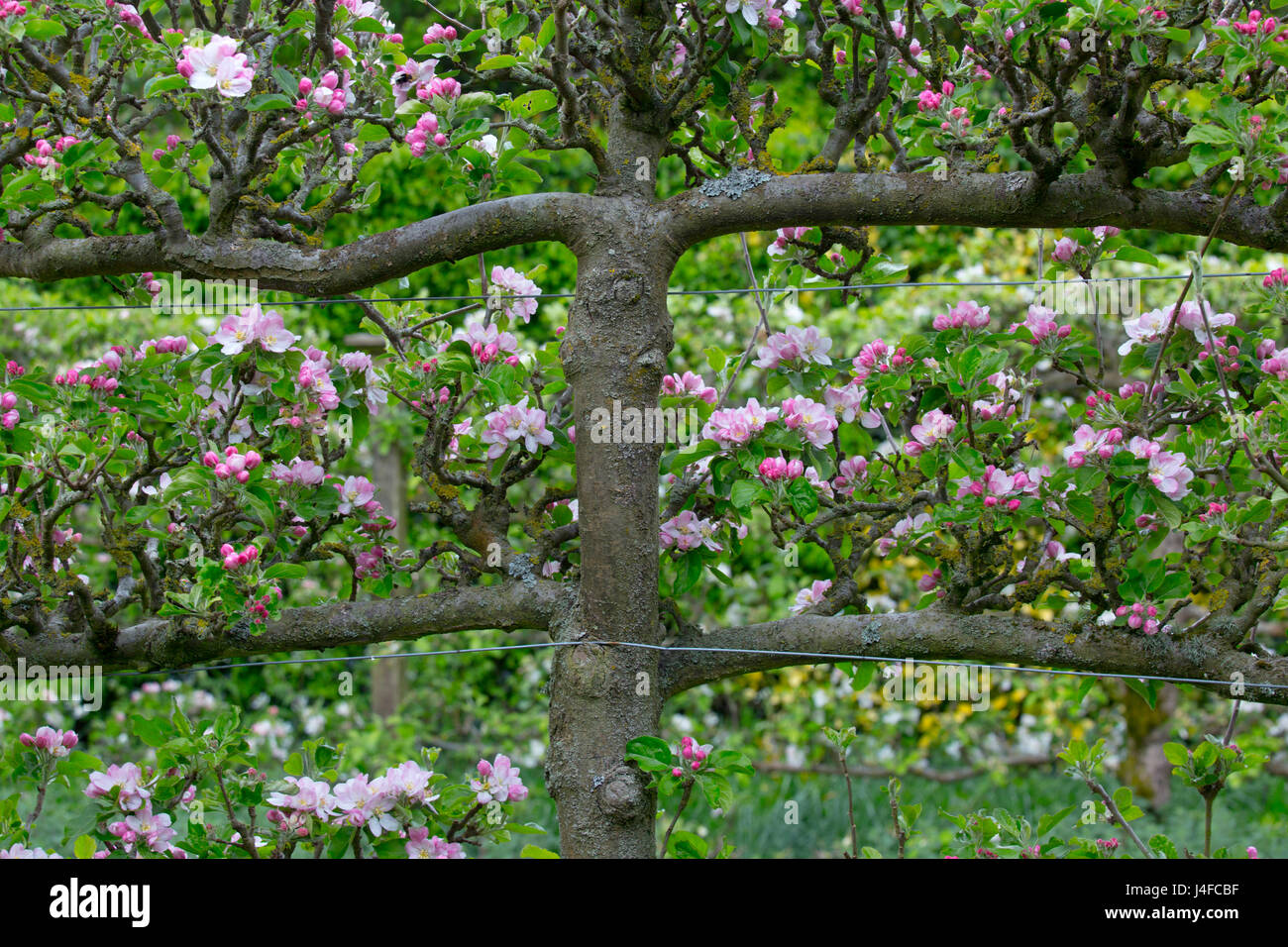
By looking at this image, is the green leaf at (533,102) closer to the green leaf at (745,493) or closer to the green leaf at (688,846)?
the green leaf at (745,493)

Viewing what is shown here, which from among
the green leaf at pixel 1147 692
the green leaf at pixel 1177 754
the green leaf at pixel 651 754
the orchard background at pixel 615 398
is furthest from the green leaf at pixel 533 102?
the green leaf at pixel 1177 754

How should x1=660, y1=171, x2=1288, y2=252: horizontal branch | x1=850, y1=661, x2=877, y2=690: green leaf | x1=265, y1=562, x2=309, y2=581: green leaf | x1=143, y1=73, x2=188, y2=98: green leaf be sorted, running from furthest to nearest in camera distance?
x1=850, y1=661, x2=877, y2=690: green leaf
x1=265, y1=562, x2=309, y2=581: green leaf
x1=660, y1=171, x2=1288, y2=252: horizontal branch
x1=143, y1=73, x2=188, y2=98: green leaf

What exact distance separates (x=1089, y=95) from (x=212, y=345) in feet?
4.12

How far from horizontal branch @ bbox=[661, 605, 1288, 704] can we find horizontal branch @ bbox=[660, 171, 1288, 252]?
561mm

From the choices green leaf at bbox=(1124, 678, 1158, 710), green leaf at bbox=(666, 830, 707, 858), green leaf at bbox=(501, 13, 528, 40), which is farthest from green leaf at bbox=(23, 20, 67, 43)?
green leaf at bbox=(1124, 678, 1158, 710)

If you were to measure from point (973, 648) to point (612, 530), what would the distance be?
0.54 m

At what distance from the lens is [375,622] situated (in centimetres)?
167

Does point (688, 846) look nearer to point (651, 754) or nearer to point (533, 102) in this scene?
point (651, 754)

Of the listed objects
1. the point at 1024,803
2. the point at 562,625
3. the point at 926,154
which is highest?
the point at 926,154

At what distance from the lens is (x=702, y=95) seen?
1676 mm

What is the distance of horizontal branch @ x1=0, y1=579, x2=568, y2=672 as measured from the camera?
5.44 feet

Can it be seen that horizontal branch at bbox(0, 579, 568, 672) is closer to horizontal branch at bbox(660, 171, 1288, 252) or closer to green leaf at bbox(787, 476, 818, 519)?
green leaf at bbox(787, 476, 818, 519)

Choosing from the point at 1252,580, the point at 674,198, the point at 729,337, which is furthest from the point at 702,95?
the point at 729,337

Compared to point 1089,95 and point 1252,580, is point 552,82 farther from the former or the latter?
point 1252,580
